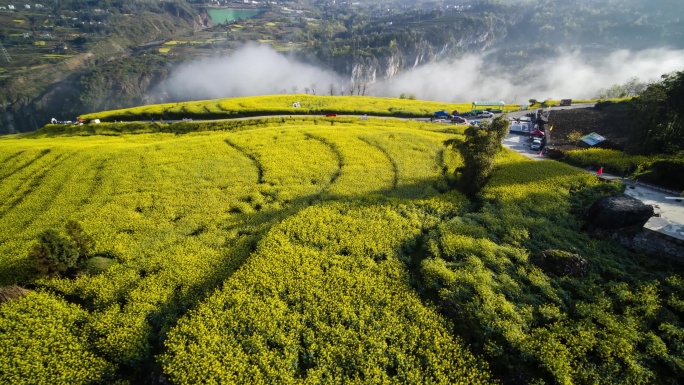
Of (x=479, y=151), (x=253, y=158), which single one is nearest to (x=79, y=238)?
(x=253, y=158)

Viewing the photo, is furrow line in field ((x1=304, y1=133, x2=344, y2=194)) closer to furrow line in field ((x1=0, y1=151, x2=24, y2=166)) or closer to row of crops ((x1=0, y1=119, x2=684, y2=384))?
row of crops ((x1=0, y1=119, x2=684, y2=384))

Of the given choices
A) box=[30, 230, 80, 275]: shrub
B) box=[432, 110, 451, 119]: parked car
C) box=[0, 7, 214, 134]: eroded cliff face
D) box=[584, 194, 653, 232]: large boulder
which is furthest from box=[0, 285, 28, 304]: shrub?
box=[0, 7, 214, 134]: eroded cliff face

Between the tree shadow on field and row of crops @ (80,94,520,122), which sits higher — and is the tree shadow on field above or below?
below

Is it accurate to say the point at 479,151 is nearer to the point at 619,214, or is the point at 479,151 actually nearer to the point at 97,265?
the point at 619,214

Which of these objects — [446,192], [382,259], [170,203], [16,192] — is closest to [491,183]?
[446,192]

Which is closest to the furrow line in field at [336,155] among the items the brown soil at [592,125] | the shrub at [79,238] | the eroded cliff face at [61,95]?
the shrub at [79,238]

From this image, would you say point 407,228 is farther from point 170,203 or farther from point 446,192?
point 170,203
